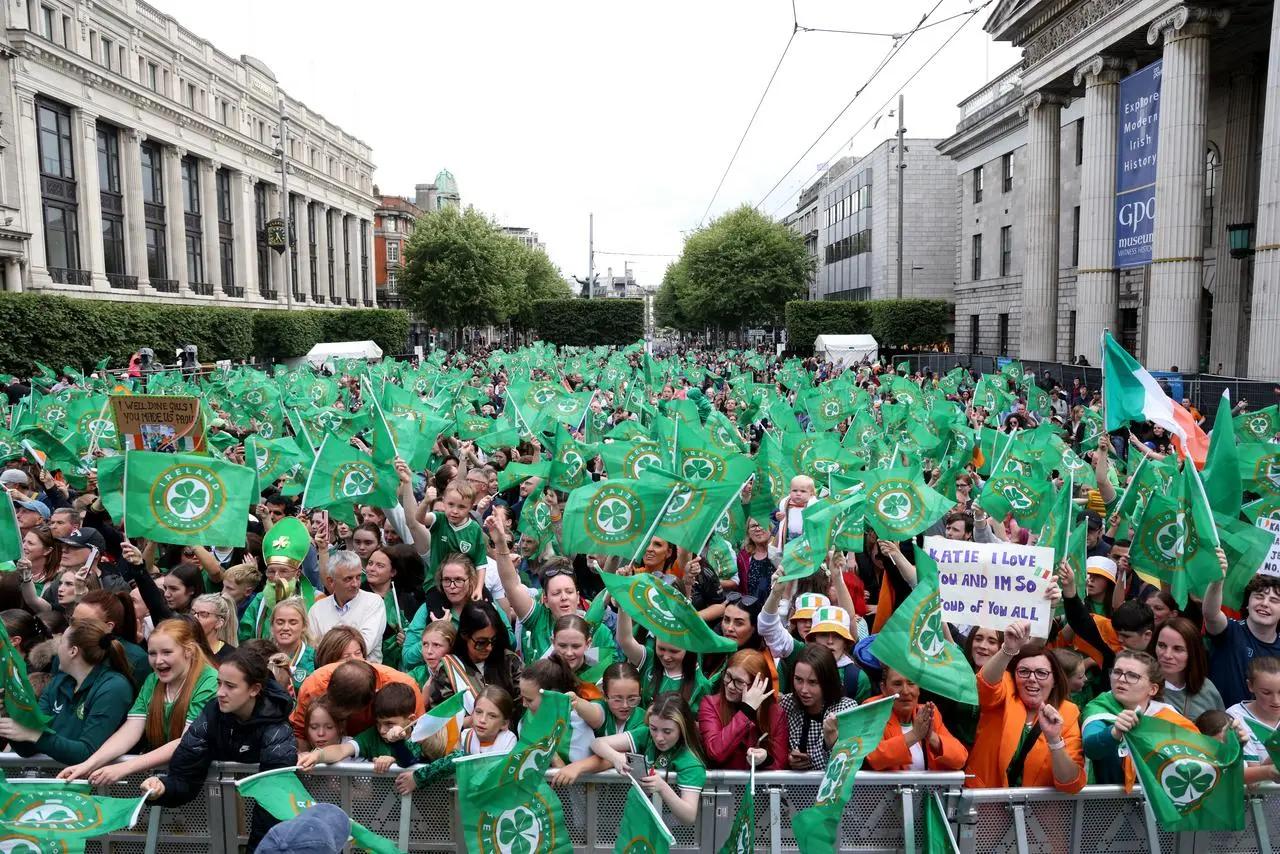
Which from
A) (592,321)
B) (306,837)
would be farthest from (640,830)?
(592,321)

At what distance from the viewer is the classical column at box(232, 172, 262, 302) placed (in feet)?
203

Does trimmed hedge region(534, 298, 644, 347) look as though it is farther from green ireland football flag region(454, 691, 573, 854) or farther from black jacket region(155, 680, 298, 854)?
green ireland football flag region(454, 691, 573, 854)

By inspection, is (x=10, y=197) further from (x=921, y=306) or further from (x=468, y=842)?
(x=468, y=842)

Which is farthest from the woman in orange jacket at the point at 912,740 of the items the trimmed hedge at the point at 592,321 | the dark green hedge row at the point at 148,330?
the trimmed hedge at the point at 592,321

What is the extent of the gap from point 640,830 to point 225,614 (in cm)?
311

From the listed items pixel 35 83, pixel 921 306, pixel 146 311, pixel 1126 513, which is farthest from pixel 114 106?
pixel 1126 513

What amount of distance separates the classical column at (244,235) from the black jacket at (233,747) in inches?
2474

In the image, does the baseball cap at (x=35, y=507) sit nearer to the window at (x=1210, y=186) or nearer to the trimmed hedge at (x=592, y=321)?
the window at (x=1210, y=186)

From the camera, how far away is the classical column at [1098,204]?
2719 centimetres

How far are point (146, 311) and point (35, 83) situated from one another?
11.6 metres

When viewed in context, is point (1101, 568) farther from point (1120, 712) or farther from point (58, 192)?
point (58, 192)

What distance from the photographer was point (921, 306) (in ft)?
164

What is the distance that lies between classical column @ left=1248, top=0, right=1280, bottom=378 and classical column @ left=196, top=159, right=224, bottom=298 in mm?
53355

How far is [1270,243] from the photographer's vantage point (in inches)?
783
